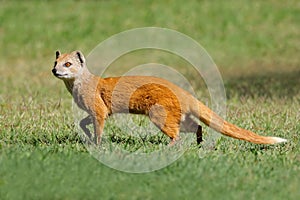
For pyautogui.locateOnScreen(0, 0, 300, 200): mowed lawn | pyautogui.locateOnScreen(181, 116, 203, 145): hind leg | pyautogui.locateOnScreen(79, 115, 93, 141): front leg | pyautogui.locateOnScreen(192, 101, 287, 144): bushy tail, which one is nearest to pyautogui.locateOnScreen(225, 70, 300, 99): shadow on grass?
pyautogui.locateOnScreen(0, 0, 300, 200): mowed lawn

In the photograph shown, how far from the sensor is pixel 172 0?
71.9ft

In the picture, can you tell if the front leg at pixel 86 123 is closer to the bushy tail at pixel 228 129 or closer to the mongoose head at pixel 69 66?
the mongoose head at pixel 69 66

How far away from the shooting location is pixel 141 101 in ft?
25.8

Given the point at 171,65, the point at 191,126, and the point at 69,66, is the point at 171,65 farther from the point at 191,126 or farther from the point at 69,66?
the point at 69,66

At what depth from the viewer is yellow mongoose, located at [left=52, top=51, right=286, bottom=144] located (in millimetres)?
7781

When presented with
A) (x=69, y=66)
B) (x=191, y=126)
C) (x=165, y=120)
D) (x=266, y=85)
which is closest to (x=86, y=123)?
(x=69, y=66)

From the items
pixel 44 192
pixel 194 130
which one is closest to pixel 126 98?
pixel 194 130

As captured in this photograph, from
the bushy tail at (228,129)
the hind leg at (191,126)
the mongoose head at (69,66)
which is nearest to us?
the bushy tail at (228,129)

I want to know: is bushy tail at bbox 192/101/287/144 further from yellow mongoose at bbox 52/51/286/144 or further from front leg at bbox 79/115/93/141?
front leg at bbox 79/115/93/141

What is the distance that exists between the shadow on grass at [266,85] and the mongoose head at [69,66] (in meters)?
4.96

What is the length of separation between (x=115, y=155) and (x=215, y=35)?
13010 millimetres

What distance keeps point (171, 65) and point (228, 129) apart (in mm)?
9715

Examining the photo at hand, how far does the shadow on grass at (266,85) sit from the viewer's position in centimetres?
1282

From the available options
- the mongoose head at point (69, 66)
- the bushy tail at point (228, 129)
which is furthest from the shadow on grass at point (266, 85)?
the mongoose head at point (69, 66)
